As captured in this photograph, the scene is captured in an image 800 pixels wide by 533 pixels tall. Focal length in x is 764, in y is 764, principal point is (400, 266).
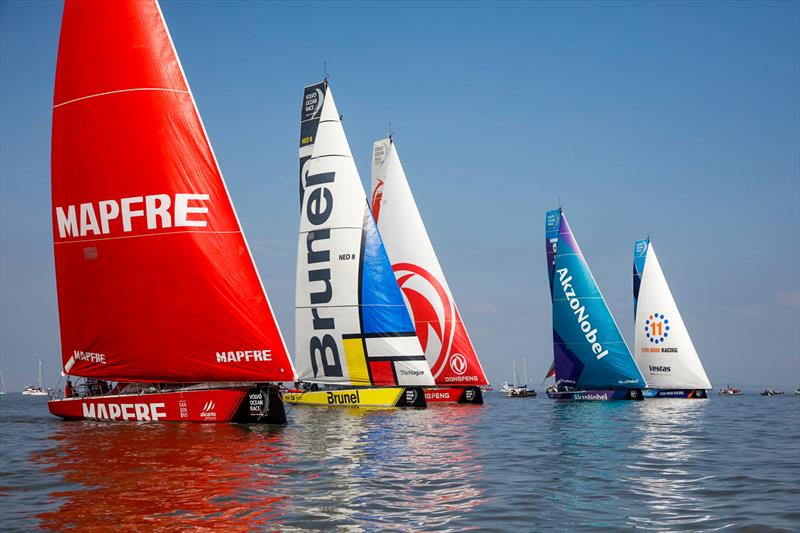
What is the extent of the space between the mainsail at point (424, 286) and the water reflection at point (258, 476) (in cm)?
1867

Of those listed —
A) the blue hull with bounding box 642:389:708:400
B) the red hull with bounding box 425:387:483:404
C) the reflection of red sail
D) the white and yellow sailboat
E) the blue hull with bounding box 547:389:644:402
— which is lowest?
the blue hull with bounding box 642:389:708:400

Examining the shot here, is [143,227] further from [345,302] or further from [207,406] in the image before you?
[345,302]

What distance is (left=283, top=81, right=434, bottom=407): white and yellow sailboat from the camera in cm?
3438

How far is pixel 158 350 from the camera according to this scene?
24.0 meters

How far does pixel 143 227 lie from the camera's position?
2427 cm

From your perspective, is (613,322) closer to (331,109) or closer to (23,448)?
(331,109)

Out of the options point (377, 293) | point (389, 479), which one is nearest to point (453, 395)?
point (377, 293)

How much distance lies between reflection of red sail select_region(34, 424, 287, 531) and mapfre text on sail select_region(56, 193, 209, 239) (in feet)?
20.8

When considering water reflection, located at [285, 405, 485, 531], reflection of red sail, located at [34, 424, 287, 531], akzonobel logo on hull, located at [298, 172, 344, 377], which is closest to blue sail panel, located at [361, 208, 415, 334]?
akzonobel logo on hull, located at [298, 172, 344, 377]

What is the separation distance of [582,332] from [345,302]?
1984 centimetres

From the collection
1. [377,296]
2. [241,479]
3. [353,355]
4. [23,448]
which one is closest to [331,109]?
[377,296]

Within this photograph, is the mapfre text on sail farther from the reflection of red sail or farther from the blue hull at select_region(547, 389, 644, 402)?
the blue hull at select_region(547, 389, 644, 402)

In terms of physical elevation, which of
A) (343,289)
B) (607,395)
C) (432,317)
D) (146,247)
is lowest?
(607,395)

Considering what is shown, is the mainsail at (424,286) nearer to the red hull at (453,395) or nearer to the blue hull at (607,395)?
the red hull at (453,395)
